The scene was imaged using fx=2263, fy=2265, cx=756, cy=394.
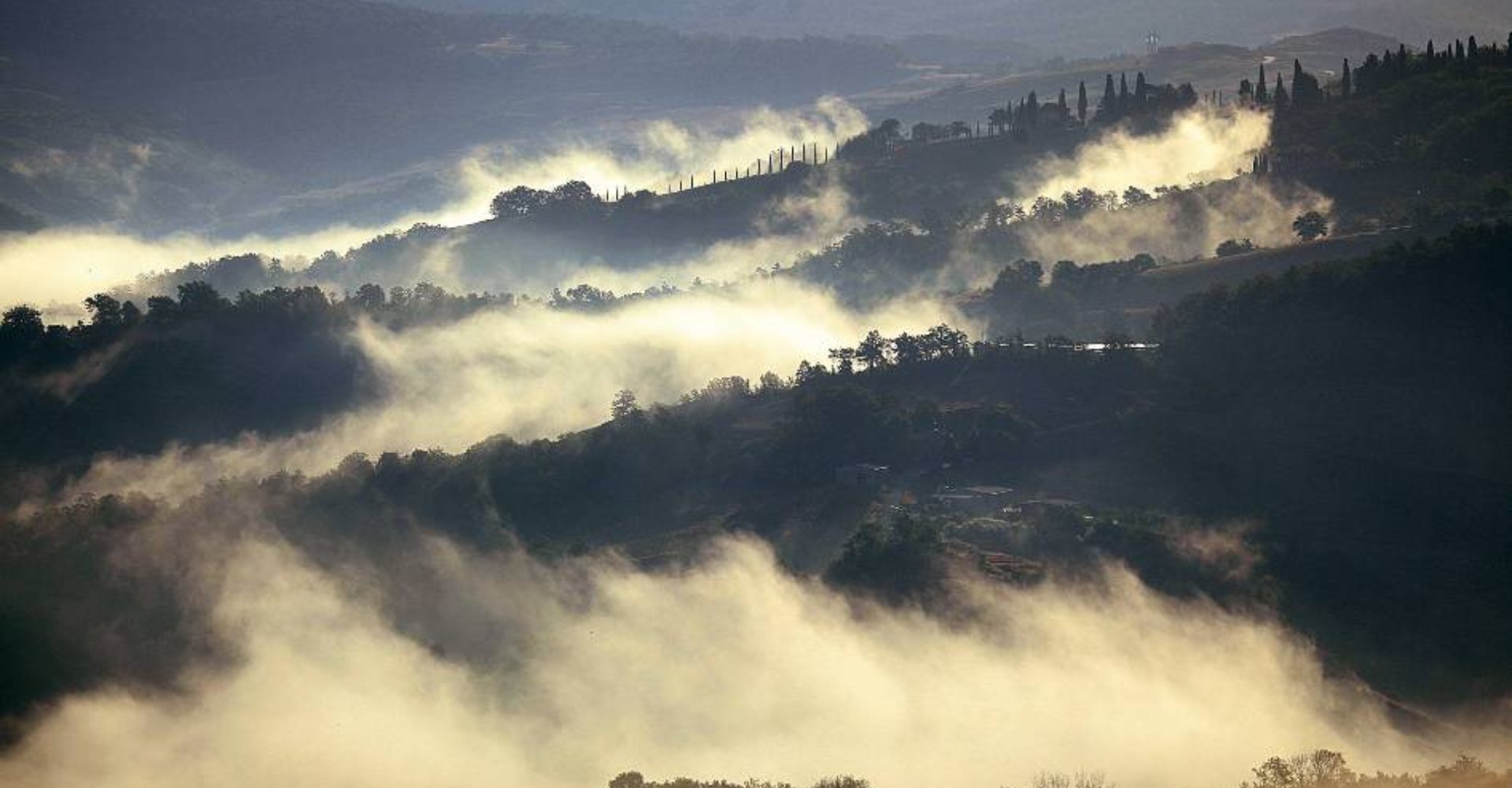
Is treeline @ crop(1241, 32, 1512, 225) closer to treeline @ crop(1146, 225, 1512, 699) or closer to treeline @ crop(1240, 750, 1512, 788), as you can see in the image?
treeline @ crop(1146, 225, 1512, 699)

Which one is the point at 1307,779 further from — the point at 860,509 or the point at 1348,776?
the point at 860,509

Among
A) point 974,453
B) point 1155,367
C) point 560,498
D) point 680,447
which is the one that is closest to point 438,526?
point 560,498

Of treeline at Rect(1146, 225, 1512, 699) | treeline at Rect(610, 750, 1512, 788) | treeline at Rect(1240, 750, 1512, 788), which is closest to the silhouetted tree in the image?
treeline at Rect(1146, 225, 1512, 699)

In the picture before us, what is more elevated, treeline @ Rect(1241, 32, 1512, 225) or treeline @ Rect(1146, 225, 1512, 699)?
treeline @ Rect(1241, 32, 1512, 225)

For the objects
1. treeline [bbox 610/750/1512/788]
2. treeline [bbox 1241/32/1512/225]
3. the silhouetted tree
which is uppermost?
treeline [bbox 1241/32/1512/225]

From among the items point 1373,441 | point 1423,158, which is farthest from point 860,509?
point 1423,158

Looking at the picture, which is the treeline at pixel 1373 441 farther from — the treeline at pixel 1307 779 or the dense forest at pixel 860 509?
the treeline at pixel 1307 779

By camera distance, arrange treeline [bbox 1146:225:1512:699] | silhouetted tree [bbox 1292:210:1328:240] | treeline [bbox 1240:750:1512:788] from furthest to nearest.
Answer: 1. silhouetted tree [bbox 1292:210:1328:240]
2. treeline [bbox 1146:225:1512:699]
3. treeline [bbox 1240:750:1512:788]

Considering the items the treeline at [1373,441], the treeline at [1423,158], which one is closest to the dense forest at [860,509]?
the treeline at [1373,441]

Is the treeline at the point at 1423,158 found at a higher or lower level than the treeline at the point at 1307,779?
higher

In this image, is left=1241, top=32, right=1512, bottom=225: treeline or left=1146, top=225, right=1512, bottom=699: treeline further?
left=1241, top=32, right=1512, bottom=225: treeline

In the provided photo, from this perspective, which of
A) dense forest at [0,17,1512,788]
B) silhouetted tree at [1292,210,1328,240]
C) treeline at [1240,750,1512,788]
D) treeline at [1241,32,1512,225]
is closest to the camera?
treeline at [1240,750,1512,788]

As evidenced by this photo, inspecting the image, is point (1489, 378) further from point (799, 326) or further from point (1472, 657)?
point (799, 326)
